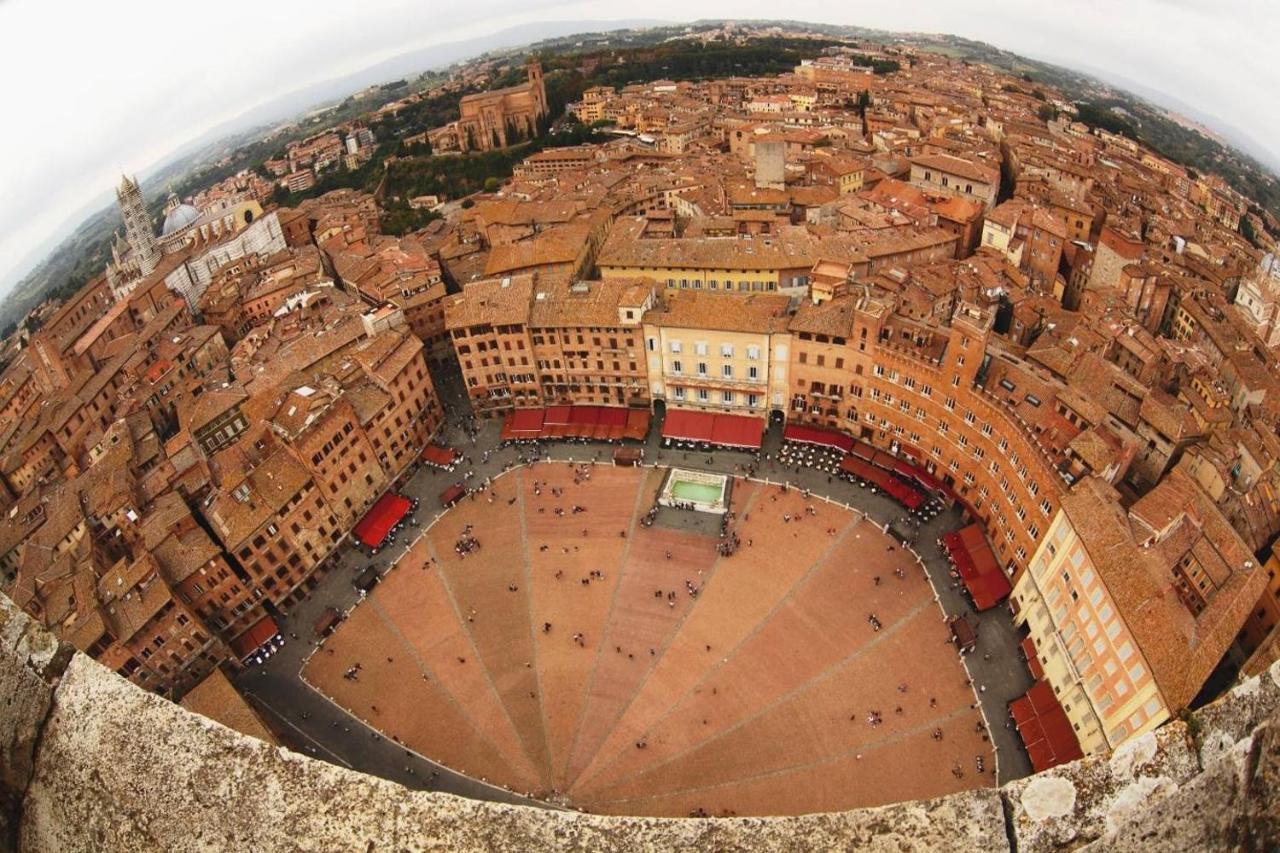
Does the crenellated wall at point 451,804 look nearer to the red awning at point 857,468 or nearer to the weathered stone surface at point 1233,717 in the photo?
the weathered stone surface at point 1233,717

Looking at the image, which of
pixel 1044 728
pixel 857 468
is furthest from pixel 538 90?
pixel 1044 728

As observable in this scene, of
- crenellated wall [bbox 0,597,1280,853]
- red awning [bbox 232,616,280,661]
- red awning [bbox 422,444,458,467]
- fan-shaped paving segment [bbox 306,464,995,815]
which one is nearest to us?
crenellated wall [bbox 0,597,1280,853]

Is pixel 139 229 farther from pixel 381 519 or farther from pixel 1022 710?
pixel 1022 710

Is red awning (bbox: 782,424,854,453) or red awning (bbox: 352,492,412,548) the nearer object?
red awning (bbox: 352,492,412,548)

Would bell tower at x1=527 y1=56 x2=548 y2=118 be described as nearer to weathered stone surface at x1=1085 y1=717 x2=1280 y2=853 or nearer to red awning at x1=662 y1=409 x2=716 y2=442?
red awning at x1=662 y1=409 x2=716 y2=442

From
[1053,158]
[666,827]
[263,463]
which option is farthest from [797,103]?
[666,827]

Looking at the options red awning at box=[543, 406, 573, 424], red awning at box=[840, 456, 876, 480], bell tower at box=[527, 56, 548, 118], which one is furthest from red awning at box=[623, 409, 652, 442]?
bell tower at box=[527, 56, 548, 118]

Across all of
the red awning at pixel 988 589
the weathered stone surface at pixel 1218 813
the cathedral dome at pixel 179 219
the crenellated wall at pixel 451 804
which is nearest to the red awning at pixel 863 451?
the red awning at pixel 988 589
